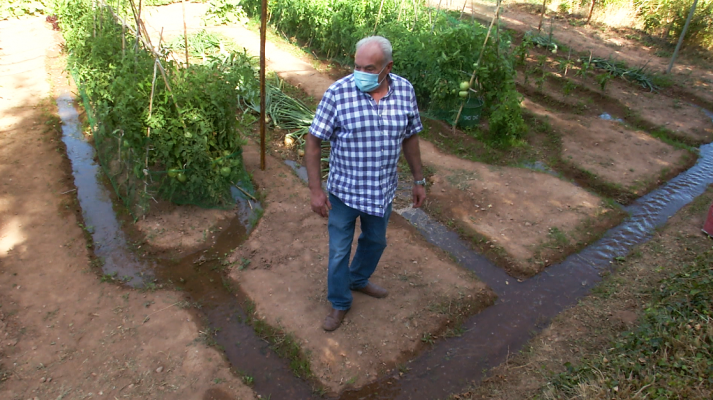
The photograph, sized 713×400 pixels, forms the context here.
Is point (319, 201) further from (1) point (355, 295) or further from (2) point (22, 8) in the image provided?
(2) point (22, 8)

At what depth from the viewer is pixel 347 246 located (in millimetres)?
2809

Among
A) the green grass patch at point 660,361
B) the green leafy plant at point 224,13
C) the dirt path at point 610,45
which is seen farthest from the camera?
the green leafy plant at point 224,13

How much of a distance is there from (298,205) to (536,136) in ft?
11.8

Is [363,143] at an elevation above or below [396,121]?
below

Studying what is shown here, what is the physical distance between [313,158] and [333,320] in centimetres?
125

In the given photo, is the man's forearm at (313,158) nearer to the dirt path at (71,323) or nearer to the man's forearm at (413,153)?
the man's forearm at (413,153)

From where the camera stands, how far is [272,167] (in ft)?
17.0

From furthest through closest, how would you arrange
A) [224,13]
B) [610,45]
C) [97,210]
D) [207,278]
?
[224,13] → [610,45] → [97,210] → [207,278]

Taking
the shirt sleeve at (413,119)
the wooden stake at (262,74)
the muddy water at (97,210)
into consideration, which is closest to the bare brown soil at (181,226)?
the muddy water at (97,210)

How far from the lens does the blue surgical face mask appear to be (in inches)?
94.6

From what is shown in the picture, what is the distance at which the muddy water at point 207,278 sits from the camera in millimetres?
2973

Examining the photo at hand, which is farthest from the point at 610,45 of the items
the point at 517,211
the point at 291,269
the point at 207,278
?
the point at 207,278

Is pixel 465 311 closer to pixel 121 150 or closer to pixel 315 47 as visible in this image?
pixel 121 150

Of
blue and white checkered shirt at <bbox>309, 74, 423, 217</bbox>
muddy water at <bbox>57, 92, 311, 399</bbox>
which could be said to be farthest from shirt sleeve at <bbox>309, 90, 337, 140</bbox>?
muddy water at <bbox>57, 92, 311, 399</bbox>
